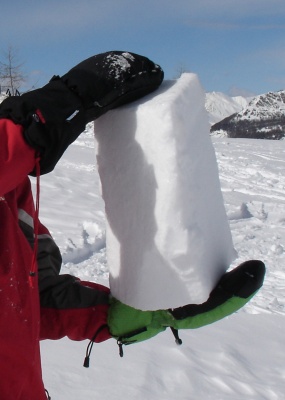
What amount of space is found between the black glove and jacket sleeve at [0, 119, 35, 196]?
0.06 ft

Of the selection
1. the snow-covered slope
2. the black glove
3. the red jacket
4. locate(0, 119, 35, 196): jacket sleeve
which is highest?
the black glove

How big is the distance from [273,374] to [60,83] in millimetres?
2076

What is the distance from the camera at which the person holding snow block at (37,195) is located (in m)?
1.16

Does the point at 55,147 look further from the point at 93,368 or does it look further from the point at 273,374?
the point at 273,374

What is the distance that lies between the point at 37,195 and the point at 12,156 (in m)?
0.22

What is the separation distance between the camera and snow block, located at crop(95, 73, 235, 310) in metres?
1.36

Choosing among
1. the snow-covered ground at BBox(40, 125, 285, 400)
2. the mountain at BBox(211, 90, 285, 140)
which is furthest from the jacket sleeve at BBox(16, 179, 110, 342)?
the mountain at BBox(211, 90, 285, 140)

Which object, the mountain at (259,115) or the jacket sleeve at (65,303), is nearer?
the jacket sleeve at (65,303)

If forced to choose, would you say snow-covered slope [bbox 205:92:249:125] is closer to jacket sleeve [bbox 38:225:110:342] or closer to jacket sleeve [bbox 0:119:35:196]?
jacket sleeve [bbox 38:225:110:342]

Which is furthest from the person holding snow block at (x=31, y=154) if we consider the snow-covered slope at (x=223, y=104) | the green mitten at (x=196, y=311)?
the snow-covered slope at (x=223, y=104)

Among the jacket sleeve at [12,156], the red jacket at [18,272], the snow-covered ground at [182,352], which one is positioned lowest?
the snow-covered ground at [182,352]

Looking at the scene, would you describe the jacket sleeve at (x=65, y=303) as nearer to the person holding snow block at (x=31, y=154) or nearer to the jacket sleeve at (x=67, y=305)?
the jacket sleeve at (x=67, y=305)

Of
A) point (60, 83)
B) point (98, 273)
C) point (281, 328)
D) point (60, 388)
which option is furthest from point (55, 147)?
point (98, 273)

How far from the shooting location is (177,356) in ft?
9.07
